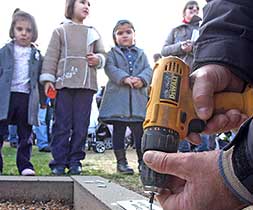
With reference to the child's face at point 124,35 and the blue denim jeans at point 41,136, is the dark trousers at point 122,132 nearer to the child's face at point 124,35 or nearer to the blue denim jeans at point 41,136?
the child's face at point 124,35

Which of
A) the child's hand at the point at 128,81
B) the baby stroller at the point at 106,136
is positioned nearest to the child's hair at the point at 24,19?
the child's hand at the point at 128,81

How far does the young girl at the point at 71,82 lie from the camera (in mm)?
3701

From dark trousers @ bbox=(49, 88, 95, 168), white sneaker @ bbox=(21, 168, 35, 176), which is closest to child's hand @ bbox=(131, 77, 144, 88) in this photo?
dark trousers @ bbox=(49, 88, 95, 168)

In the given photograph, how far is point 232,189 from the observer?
901 mm

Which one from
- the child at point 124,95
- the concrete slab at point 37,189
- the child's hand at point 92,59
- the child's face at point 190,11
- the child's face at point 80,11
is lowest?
the concrete slab at point 37,189

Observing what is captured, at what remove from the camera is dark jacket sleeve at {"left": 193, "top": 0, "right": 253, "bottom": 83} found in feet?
3.98

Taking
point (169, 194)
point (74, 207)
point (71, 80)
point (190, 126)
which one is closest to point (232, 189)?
point (169, 194)

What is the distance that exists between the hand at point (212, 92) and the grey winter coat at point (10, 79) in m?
2.53

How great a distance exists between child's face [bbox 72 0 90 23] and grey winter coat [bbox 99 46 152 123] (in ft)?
1.33

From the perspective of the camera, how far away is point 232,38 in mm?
1228

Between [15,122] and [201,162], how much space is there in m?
3.00

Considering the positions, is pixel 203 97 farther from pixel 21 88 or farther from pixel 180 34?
pixel 180 34

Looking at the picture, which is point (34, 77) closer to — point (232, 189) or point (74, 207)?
point (74, 207)

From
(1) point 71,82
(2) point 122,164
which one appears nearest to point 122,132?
(2) point 122,164
